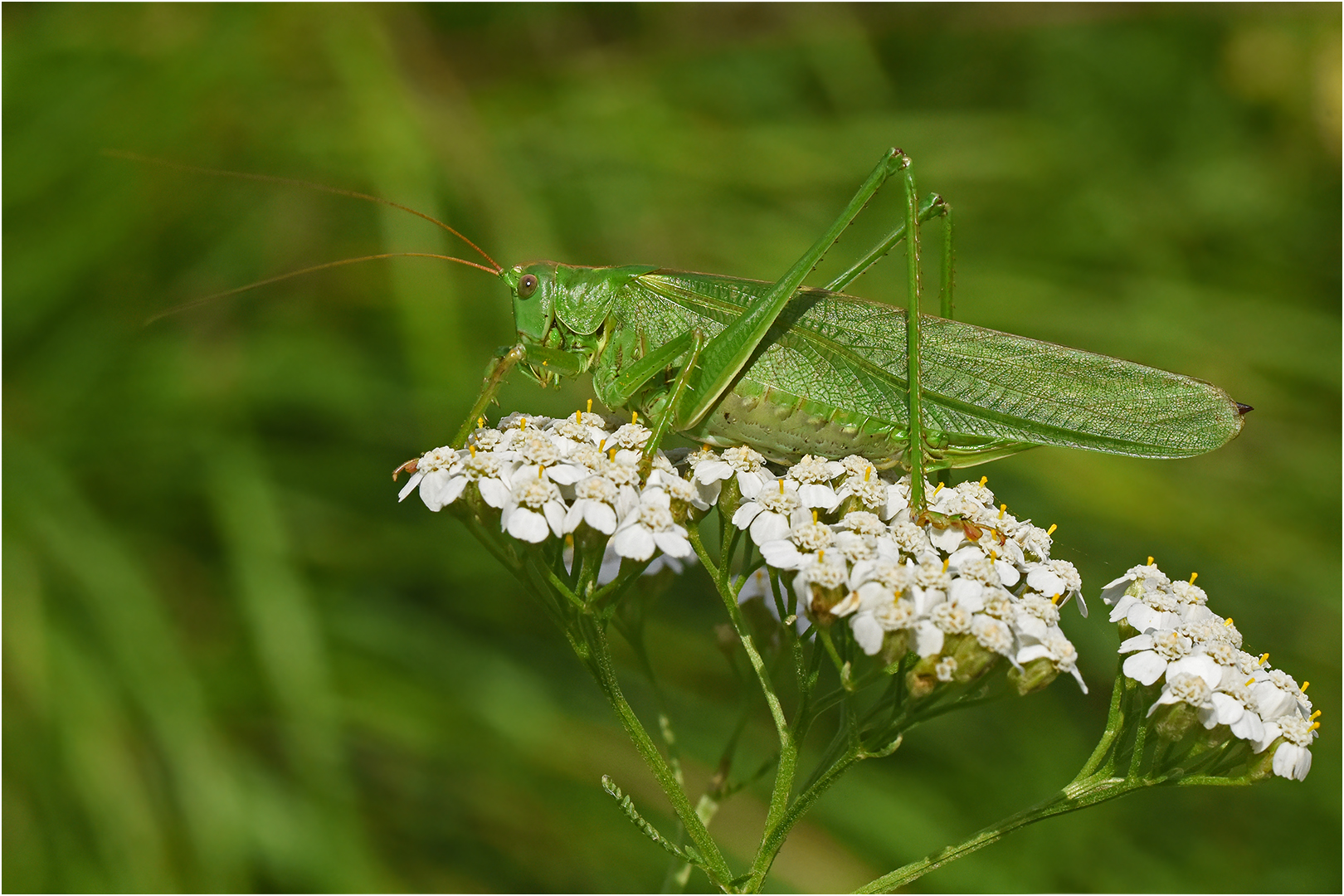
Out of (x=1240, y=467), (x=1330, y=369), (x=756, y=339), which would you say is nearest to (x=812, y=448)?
(x=756, y=339)

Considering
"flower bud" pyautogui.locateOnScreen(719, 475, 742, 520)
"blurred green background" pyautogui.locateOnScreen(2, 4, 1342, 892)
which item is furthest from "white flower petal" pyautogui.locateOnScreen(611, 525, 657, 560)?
"blurred green background" pyautogui.locateOnScreen(2, 4, 1342, 892)

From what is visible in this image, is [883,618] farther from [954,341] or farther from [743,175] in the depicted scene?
[743,175]

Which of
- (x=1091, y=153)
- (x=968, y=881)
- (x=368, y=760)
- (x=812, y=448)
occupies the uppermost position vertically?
(x=1091, y=153)

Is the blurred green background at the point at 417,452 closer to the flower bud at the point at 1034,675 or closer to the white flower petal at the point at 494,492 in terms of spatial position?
the white flower petal at the point at 494,492

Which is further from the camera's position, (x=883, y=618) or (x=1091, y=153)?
(x=1091, y=153)

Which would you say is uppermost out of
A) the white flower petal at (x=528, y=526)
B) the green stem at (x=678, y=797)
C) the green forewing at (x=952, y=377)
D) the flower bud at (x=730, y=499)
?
the green forewing at (x=952, y=377)

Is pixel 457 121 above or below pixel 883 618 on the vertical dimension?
above

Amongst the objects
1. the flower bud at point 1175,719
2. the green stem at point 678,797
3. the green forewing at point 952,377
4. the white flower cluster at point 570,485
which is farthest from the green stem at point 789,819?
the green forewing at point 952,377
